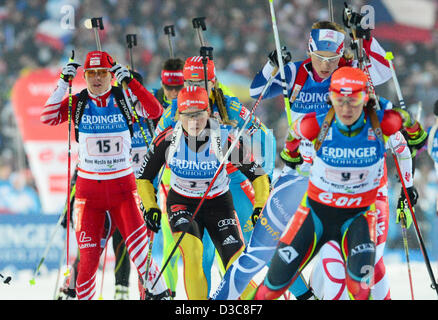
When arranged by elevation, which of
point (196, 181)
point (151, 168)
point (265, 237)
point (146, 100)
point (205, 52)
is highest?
point (205, 52)

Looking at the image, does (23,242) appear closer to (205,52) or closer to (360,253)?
(205,52)

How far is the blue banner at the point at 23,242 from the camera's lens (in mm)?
9422

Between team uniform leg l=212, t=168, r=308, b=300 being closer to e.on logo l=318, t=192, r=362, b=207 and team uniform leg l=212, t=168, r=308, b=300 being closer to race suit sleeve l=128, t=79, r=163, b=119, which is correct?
e.on logo l=318, t=192, r=362, b=207

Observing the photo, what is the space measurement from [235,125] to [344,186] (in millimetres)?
1603

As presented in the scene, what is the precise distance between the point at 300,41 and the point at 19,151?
4.46m

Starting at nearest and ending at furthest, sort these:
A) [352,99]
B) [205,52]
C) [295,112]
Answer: [352,99] < [295,112] < [205,52]

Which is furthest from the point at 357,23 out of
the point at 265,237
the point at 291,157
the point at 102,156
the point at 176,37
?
the point at 176,37

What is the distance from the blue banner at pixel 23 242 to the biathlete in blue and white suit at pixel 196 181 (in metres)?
4.37

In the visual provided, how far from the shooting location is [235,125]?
5816mm

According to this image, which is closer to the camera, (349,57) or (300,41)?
(349,57)

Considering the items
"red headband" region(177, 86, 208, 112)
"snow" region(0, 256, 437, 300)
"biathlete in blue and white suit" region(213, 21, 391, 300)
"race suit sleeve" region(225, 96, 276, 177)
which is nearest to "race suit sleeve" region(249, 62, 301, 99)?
"biathlete in blue and white suit" region(213, 21, 391, 300)

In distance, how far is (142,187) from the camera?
537cm
